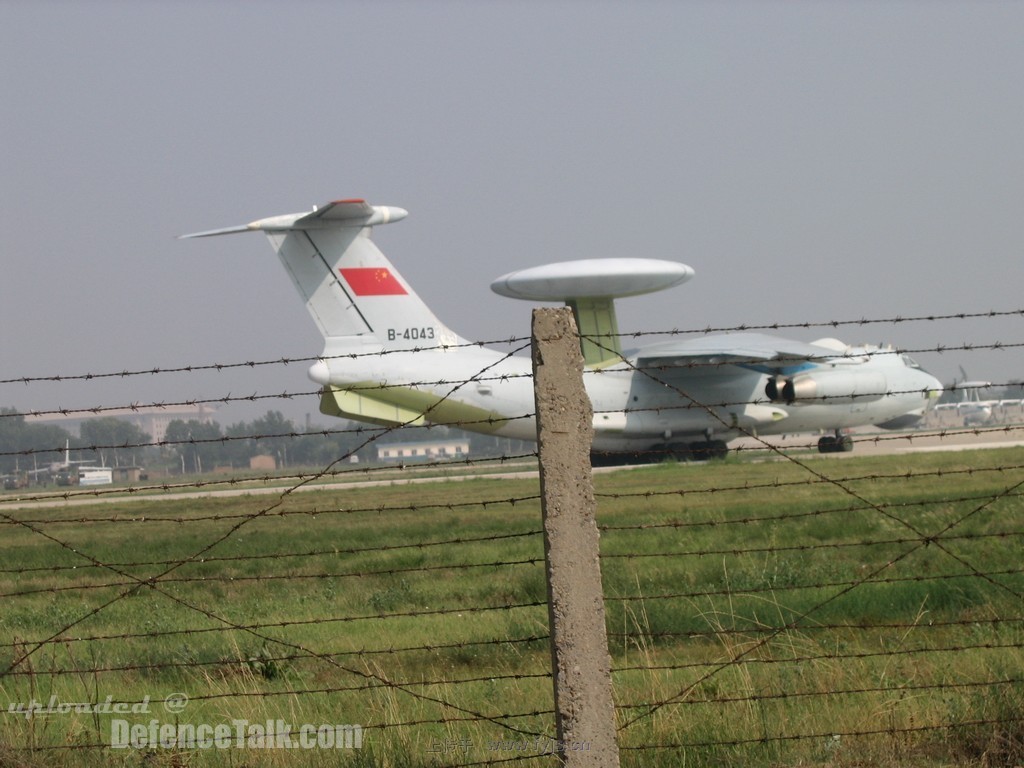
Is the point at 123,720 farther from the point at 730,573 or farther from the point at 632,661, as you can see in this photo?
the point at 730,573

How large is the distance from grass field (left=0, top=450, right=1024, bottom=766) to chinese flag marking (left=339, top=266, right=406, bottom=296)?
12.1 m

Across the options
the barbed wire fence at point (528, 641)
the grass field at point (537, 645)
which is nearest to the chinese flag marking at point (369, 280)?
the grass field at point (537, 645)

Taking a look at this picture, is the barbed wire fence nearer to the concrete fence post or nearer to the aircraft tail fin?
the concrete fence post

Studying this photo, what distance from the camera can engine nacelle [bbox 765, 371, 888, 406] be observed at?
92.0 ft

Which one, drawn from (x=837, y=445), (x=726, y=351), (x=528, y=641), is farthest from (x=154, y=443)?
(x=837, y=445)

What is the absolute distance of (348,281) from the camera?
82.6 feet

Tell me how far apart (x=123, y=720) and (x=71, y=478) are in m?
40.7

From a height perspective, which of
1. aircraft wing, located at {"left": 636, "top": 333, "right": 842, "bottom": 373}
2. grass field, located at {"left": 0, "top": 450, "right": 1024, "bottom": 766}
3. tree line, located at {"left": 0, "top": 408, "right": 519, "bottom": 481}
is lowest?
grass field, located at {"left": 0, "top": 450, "right": 1024, "bottom": 766}

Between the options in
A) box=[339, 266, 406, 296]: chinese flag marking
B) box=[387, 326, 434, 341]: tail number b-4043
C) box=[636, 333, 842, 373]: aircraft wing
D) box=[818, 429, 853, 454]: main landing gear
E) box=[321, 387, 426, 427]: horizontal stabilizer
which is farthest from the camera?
box=[818, 429, 853, 454]: main landing gear

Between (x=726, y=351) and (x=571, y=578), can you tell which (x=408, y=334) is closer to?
(x=726, y=351)

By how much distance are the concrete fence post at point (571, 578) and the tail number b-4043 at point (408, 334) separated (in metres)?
20.9

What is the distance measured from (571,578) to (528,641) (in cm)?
72

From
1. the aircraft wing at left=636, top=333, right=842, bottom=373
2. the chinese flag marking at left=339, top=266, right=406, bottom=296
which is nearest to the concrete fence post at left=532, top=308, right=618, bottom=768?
the chinese flag marking at left=339, top=266, right=406, bottom=296

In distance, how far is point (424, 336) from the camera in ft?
83.0
